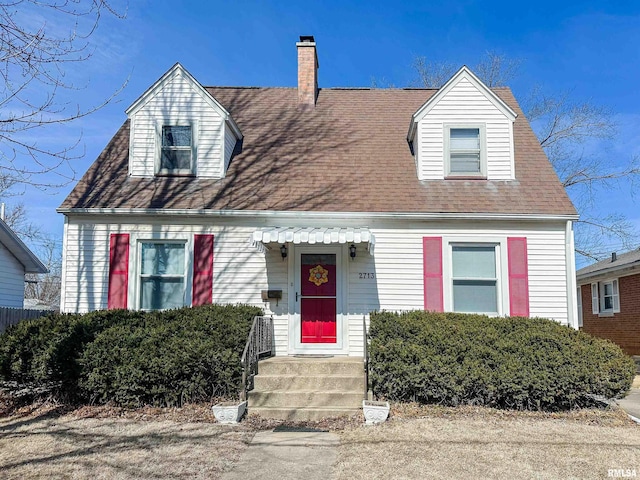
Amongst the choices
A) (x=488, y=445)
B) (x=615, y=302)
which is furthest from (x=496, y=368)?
(x=615, y=302)

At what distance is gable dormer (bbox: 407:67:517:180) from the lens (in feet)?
36.3

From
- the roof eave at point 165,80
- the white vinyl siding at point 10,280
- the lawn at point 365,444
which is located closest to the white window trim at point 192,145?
the roof eave at point 165,80

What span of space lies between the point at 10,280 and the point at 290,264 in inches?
531

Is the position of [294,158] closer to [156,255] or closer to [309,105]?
[309,105]

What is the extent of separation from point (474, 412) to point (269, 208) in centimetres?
535

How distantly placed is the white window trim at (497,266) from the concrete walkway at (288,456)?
4.39 m

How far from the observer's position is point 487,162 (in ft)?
36.3

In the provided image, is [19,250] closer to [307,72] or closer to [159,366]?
[307,72]

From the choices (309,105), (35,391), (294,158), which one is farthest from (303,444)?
(309,105)

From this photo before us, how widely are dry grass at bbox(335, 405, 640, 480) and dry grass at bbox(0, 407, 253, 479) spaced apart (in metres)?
1.53

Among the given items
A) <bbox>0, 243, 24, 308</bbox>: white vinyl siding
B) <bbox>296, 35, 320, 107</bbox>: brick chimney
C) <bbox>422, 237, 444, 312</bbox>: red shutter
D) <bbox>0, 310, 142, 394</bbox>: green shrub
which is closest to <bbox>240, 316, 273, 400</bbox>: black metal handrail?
<bbox>0, 310, 142, 394</bbox>: green shrub

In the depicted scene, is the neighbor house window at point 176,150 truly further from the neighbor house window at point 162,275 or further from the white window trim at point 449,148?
the white window trim at point 449,148

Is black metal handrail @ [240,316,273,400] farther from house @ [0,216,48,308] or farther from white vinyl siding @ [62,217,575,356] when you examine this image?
house @ [0,216,48,308]

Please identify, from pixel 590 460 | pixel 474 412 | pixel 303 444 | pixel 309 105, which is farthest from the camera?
pixel 309 105
